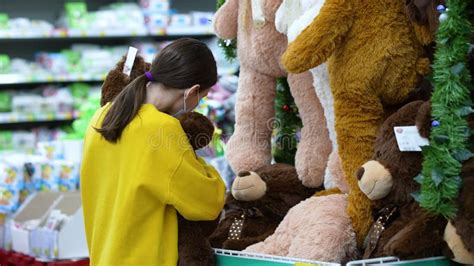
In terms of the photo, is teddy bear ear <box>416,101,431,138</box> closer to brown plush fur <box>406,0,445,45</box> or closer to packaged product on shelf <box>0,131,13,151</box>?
brown plush fur <box>406,0,445,45</box>

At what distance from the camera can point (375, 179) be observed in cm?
177

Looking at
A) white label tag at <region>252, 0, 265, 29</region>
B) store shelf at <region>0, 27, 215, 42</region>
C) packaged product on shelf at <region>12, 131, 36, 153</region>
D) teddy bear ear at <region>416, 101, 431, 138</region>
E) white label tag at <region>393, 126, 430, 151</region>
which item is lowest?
packaged product on shelf at <region>12, 131, 36, 153</region>

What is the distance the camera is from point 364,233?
6.23ft

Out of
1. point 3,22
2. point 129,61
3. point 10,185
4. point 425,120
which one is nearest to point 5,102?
point 3,22

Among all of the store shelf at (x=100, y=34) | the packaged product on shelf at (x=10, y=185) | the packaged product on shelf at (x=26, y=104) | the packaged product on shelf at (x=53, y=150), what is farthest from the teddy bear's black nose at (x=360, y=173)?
the packaged product on shelf at (x=26, y=104)

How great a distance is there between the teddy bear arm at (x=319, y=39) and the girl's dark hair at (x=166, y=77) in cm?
22

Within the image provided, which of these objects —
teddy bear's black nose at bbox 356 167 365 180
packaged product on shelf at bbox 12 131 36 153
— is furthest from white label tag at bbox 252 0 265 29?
packaged product on shelf at bbox 12 131 36 153

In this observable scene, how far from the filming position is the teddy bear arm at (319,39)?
1.80m

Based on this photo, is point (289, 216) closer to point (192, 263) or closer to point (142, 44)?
point (192, 263)

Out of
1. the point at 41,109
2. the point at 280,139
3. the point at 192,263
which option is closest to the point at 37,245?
the point at 280,139

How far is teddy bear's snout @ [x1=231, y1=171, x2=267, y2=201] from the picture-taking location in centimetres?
218

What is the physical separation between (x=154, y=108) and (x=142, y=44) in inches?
166

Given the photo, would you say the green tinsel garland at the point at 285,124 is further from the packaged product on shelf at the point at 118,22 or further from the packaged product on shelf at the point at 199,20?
the packaged product on shelf at the point at 199,20

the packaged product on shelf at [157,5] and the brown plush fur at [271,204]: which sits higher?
the packaged product on shelf at [157,5]
